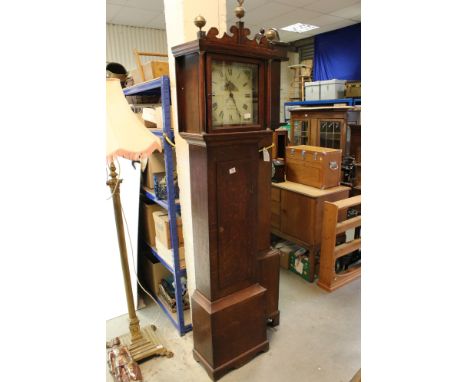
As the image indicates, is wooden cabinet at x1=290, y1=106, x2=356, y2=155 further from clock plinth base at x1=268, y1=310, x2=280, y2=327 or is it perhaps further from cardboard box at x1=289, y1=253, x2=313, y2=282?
clock plinth base at x1=268, y1=310, x2=280, y2=327

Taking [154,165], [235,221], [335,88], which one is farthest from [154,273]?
[335,88]

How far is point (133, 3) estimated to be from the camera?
4426 mm

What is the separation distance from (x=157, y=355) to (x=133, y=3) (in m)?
4.49

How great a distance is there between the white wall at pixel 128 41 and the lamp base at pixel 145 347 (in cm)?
475

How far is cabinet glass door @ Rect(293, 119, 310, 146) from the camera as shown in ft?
15.2

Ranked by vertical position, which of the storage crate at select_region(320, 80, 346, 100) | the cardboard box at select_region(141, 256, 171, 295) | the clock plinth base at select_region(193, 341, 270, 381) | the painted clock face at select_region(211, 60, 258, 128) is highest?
the storage crate at select_region(320, 80, 346, 100)

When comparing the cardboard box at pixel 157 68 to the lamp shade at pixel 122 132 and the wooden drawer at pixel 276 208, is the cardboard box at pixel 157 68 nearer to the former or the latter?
the lamp shade at pixel 122 132

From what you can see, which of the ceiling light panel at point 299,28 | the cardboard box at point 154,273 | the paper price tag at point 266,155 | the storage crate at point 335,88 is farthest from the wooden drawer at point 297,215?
the ceiling light panel at point 299,28

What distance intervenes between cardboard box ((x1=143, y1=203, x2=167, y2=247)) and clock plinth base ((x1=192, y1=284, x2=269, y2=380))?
0.73 meters

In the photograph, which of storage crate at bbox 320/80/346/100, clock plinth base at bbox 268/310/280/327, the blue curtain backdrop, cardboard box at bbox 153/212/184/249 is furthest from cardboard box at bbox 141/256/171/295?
the blue curtain backdrop

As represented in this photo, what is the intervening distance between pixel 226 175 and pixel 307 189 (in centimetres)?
146

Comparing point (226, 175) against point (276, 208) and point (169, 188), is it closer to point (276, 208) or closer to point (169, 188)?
point (169, 188)
